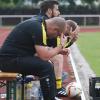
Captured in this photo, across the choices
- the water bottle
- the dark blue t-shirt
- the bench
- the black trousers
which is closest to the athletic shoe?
the water bottle

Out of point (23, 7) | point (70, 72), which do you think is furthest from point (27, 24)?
point (23, 7)

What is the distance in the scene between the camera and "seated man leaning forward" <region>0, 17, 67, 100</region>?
8.12 m

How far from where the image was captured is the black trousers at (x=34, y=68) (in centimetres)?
821

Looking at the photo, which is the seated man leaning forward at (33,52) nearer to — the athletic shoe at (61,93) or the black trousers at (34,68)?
the black trousers at (34,68)

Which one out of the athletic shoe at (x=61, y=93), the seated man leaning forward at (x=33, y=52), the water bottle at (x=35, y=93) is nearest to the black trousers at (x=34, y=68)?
the seated man leaning forward at (x=33, y=52)

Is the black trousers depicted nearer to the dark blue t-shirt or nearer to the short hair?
the dark blue t-shirt

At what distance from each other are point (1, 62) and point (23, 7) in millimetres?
43823

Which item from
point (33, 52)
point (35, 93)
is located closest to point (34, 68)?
point (33, 52)

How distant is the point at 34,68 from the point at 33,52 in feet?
1.01

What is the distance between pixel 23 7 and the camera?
51.9 m

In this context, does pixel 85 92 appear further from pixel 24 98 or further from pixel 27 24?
pixel 27 24

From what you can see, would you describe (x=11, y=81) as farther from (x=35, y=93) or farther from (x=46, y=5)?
(x=46, y=5)

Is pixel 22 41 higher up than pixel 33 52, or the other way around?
pixel 22 41

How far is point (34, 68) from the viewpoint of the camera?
323 inches
